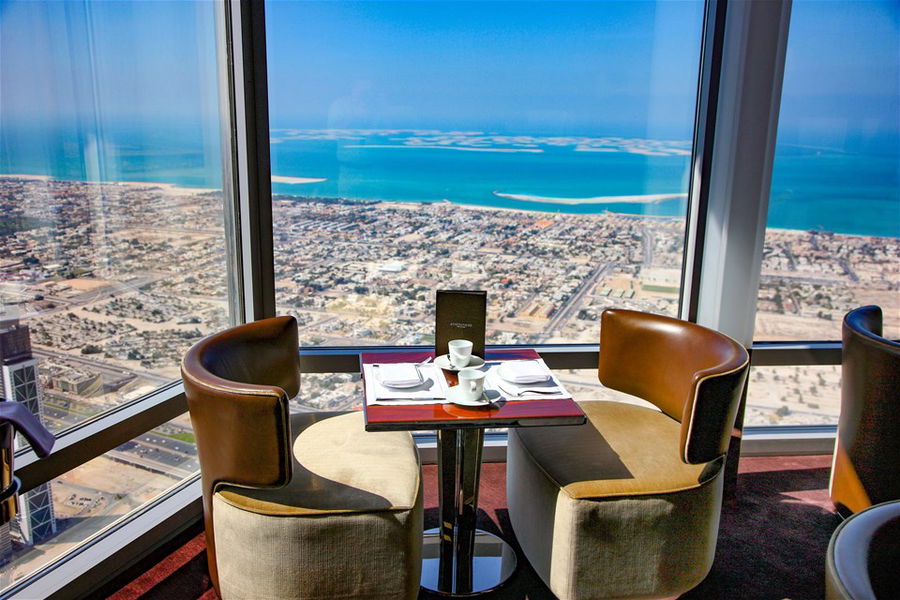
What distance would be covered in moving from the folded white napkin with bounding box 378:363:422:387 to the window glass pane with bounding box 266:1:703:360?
2.41 ft

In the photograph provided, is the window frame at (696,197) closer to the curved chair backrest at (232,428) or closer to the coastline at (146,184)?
the coastline at (146,184)

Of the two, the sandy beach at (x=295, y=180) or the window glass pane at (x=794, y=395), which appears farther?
the window glass pane at (x=794, y=395)

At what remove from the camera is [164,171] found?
2539mm

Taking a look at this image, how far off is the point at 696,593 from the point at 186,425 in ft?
6.39

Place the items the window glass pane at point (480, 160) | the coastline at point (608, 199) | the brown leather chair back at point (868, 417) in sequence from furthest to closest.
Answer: the coastline at point (608, 199)
the window glass pane at point (480, 160)
the brown leather chair back at point (868, 417)

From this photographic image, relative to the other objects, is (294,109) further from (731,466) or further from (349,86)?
(731,466)

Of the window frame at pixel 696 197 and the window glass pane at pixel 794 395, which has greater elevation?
the window frame at pixel 696 197

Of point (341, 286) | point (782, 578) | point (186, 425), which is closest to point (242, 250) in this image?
point (341, 286)

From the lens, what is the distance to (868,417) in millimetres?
2537

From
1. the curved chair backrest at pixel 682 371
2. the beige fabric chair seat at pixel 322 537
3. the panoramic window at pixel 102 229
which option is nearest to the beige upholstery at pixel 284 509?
the beige fabric chair seat at pixel 322 537

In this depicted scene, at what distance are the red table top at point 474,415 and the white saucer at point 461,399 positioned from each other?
0.02 metres

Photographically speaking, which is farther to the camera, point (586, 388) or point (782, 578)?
point (586, 388)

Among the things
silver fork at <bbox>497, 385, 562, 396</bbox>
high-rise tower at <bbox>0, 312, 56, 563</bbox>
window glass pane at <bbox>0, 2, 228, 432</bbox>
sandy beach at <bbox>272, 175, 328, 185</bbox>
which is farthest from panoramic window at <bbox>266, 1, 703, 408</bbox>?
high-rise tower at <bbox>0, 312, 56, 563</bbox>

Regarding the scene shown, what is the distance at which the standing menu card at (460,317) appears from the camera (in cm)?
241
